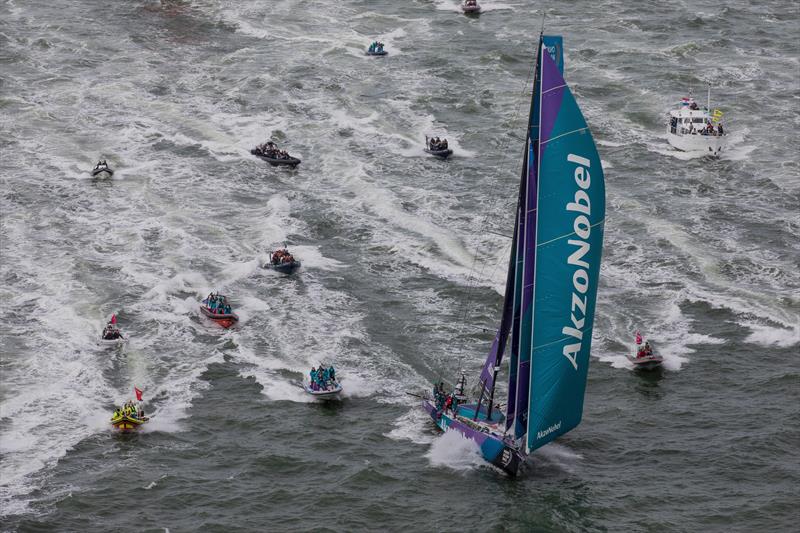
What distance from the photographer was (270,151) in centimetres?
11231

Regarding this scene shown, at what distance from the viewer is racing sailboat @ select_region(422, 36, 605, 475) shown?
59438mm

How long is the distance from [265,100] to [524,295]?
7049cm

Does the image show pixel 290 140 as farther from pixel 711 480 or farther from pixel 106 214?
pixel 711 480

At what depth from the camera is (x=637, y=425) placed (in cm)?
7250

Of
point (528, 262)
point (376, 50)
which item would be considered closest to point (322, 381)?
point (528, 262)

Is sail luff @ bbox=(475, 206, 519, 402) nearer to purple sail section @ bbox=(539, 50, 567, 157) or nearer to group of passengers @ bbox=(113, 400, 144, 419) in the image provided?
purple sail section @ bbox=(539, 50, 567, 157)

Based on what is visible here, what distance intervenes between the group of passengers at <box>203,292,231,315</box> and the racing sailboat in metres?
24.2

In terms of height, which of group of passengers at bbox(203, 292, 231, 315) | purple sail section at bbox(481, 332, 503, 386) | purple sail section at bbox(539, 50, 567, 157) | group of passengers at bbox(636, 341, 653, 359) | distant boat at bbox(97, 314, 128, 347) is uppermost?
purple sail section at bbox(539, 50, 567, 157)

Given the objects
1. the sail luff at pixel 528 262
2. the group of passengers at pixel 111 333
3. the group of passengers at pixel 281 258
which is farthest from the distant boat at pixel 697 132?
the group of passengers at pixel 111 333

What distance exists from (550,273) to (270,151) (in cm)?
5551

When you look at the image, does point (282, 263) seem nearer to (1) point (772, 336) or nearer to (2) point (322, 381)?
(2) point (322, 381)

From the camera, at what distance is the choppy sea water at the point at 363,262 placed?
66.4m

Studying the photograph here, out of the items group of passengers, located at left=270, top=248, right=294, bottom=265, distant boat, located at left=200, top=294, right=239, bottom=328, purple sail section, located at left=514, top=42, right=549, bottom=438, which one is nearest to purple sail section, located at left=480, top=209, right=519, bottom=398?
purple sail section, located at left=514, top=42, right=549, bottom=438

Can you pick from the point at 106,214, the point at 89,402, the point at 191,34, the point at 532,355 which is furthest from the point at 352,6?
the point at 532,355
